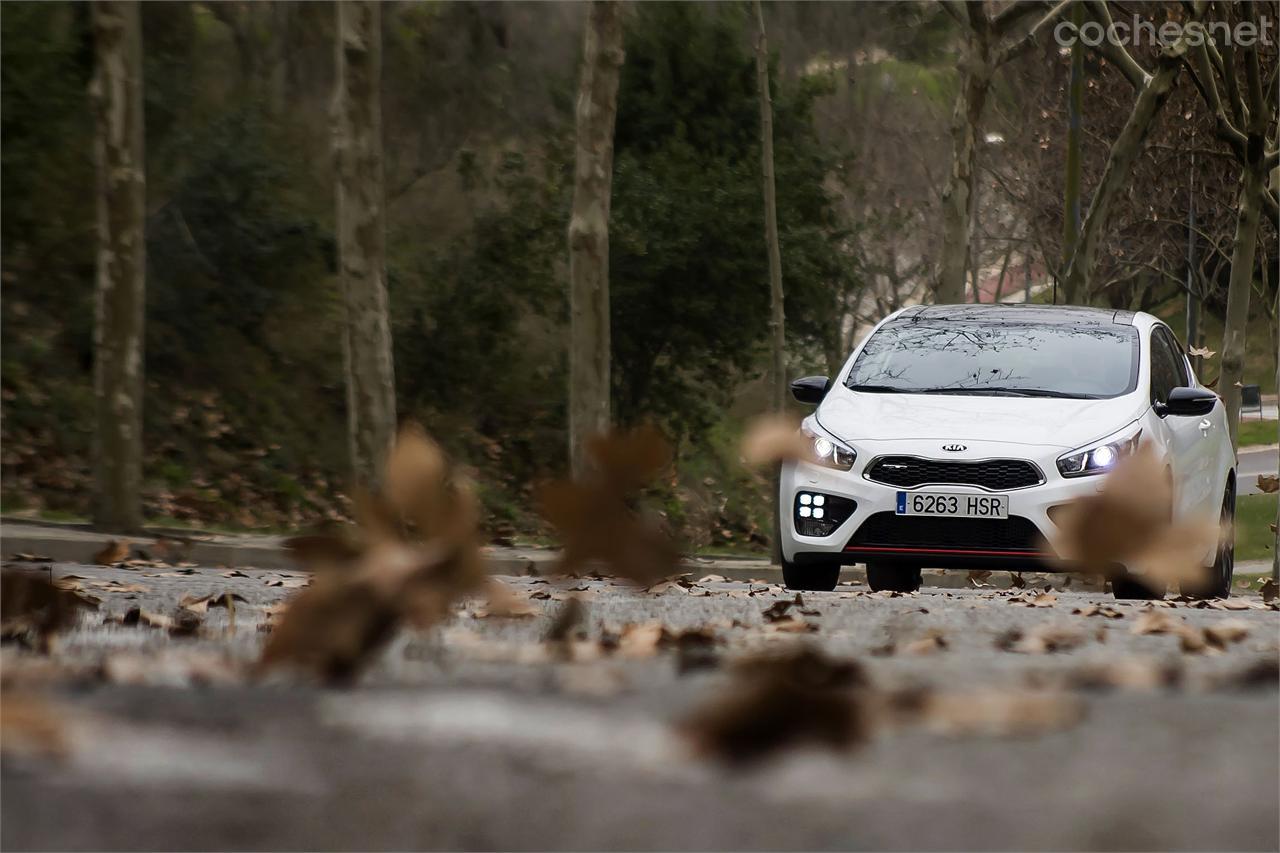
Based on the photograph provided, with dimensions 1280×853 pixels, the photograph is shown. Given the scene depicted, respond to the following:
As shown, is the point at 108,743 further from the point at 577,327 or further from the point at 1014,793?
the point at 577,327

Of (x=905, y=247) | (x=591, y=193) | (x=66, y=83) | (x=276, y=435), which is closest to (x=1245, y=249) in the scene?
(x=591, y=193)

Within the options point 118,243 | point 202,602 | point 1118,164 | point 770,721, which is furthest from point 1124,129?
point 770,721

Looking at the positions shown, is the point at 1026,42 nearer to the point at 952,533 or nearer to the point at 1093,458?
the point at 1093,458

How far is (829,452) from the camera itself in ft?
29.8

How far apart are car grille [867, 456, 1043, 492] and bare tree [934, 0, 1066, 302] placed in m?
11.1

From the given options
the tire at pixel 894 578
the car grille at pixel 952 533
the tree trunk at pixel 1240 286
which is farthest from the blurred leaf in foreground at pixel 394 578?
the tree trunk at pixel 1240 286

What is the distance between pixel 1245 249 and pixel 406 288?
14133mm

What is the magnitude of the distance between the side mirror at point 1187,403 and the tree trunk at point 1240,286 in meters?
9.74

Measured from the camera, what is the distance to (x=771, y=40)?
1449 inches

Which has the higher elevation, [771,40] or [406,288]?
[771,40]

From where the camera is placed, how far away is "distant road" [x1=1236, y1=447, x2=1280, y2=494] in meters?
35.2

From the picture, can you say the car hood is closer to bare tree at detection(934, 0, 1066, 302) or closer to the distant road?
bare tree at detection(934, 0, 1066, 302)

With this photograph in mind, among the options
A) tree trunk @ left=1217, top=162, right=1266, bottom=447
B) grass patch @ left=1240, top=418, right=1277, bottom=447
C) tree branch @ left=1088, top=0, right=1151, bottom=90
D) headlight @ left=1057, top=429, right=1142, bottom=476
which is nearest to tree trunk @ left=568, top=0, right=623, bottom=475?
tree trunk @ left=1217, top=162, right=1266, bottom=447

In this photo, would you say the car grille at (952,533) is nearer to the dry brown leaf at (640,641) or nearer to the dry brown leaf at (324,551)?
the dry brown leaf at (640,641)
